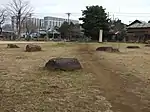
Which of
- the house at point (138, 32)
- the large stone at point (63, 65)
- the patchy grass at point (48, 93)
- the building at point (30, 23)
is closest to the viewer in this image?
the patchy grass at point (48, 93)

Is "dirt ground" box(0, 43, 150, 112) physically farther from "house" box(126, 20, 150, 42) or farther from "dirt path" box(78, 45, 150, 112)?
"house" box(126, 20, 150, 42)

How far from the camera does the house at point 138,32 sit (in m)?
78.3

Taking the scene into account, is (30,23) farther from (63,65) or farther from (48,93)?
(48,93)

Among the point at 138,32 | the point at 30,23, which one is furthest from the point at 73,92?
the point at 30,23

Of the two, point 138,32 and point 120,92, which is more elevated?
point 138,32

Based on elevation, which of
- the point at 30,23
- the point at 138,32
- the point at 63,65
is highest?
the point at 30,23

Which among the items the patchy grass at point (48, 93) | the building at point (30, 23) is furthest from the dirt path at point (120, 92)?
the building at point (30, 23)

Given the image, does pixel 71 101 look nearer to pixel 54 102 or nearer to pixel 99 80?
pixel 54 102

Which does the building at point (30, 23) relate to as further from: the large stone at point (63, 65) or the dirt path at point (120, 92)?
the dirt path at point (120, 92)

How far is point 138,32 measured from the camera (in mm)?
81438

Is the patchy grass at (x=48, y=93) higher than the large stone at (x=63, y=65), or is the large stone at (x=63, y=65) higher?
the large stone at (x=63, y=65)

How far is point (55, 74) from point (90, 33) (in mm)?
58731

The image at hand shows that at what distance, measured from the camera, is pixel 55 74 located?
11242 millimetres

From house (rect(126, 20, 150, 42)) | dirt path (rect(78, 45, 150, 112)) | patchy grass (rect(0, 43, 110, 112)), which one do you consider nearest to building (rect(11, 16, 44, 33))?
house (rect(126, 20, 150, 42))
